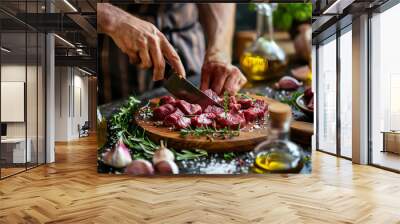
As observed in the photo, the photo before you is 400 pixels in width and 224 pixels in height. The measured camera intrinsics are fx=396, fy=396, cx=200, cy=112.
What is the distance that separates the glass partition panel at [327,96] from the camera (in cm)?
845

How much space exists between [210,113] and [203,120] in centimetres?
11

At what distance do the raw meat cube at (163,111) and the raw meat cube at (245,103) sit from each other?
0.76 meters

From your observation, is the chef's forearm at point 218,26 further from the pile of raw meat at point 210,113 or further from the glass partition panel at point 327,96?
the glass partition panel at point 327,96

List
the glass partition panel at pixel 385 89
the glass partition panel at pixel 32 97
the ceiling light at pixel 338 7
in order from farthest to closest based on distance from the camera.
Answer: the glass partition panel at pixel 32 97 → the glass partition panel at pixel 385 89 → the ceiling light at pixel 338 7

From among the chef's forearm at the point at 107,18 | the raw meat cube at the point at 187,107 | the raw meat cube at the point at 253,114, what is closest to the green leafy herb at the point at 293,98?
the raw meat cube at the point at 253,114

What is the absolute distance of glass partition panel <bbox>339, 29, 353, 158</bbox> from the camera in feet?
24.5

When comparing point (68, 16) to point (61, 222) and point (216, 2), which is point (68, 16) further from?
point (61, 222)

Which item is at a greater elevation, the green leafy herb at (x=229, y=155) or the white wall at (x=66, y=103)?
the white wall at (x=66, y=103)

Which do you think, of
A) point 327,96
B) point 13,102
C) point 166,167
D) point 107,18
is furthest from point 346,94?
point 13,102

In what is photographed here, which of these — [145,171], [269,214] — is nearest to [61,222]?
[145,171]

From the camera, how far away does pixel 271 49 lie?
84cm

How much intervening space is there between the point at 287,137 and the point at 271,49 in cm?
23

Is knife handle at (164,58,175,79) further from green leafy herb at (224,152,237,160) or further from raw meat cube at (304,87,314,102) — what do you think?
raw meat cube at (304,87,314,102)

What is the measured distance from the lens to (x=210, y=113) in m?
4.28
